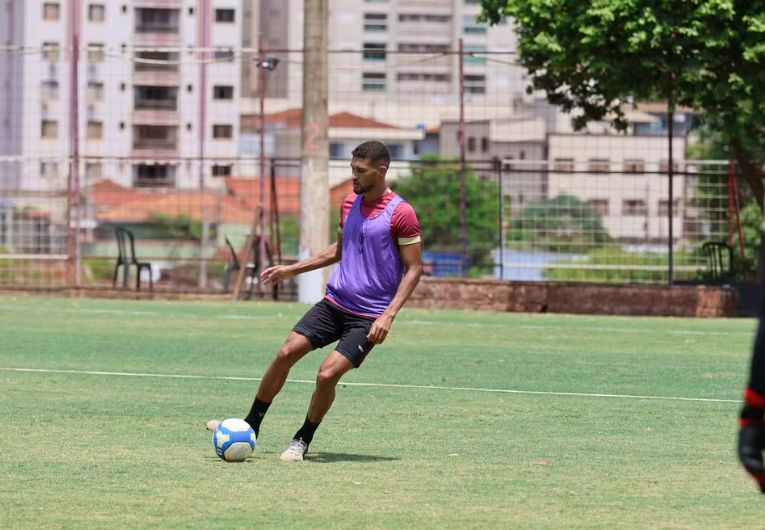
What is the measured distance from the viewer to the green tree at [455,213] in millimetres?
30344

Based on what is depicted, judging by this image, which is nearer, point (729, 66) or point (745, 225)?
point (729, 66)

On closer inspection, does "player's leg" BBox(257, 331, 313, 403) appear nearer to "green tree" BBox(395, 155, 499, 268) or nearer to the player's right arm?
the player's right arm

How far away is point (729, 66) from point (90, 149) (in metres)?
48.3

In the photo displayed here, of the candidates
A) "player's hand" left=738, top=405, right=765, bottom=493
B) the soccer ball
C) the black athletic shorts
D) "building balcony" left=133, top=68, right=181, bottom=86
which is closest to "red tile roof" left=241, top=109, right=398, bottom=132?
"building balcony" left=133, top=68, right=181, bottom=86

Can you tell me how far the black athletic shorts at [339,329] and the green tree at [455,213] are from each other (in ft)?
54.4

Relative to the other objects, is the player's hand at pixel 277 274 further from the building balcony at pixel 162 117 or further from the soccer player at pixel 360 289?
the building balcony at pixel 162 117

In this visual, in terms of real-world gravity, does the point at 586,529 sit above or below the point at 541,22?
below

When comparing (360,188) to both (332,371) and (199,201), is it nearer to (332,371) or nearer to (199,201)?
(332,371)

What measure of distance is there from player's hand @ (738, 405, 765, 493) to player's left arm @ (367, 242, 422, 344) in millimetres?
4080

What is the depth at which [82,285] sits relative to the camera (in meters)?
27.9

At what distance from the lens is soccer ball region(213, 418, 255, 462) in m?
9.13

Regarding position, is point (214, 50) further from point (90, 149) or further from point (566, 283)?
point (90, 149)

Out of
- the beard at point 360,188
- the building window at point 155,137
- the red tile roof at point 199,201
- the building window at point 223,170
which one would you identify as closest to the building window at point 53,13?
the building window at point 155,137

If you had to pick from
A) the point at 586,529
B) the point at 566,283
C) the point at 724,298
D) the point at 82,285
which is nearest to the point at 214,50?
the point at 82,285
